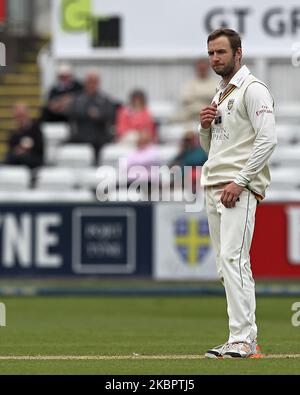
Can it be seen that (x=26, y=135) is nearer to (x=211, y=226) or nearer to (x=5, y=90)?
(x=5, y=90)

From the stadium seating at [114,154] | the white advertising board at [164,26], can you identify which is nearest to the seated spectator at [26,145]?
the stadium seating at [114,154]

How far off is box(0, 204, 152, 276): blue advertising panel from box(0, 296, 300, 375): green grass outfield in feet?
2.78

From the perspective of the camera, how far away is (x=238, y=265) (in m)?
8.88

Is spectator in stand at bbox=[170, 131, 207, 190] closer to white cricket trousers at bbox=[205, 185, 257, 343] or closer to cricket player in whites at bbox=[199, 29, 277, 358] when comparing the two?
cricket player in whites at bbox=[199, 29, 277, 358]

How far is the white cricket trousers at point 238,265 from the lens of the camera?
887 cm

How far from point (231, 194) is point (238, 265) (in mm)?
444

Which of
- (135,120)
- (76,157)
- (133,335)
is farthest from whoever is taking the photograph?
(135,120)

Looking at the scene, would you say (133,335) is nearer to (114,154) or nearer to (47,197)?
(47,197)

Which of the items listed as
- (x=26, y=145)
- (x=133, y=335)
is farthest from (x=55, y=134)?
(x=133, y=335)

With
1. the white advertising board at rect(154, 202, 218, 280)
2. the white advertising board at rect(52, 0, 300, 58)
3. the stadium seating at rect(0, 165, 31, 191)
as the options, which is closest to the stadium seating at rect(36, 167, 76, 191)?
the stadium seating at rect(0, 165, 31, 191)

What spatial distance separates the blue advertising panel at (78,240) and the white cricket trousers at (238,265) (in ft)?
29.4

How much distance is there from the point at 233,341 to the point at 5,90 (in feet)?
49.0

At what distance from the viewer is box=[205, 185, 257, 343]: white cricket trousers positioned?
8.87 m

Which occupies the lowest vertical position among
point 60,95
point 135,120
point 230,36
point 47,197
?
point 47,197
